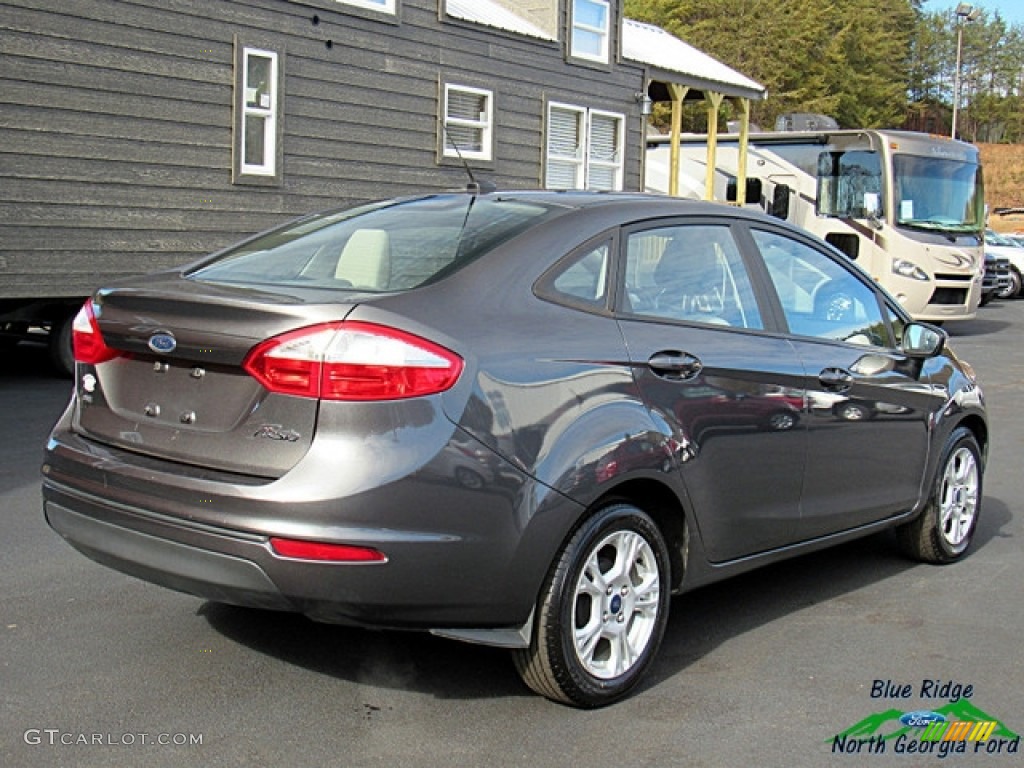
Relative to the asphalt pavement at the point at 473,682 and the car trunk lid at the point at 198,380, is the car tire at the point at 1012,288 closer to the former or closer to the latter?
the asphalt pavement at the point at 473,682

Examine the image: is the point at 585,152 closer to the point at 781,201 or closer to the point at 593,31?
the point at 593,31

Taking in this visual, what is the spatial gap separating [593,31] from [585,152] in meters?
1.83

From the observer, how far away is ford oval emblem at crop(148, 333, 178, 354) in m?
3.77

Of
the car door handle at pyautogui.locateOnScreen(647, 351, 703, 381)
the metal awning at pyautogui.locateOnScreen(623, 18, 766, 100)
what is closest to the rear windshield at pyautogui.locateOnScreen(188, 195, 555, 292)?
the car door handle at pyautogui.locateOnScreen(647, 351, 703, 381)

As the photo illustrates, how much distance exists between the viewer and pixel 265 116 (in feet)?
45.3

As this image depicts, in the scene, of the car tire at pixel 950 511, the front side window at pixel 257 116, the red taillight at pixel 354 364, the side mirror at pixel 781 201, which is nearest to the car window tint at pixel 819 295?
the car tire at pixel 950 511

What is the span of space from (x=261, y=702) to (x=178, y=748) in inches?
15.5

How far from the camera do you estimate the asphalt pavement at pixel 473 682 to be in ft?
12.0

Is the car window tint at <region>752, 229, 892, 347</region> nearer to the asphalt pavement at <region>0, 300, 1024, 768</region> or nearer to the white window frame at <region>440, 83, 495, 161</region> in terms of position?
the asphalt pavement at <region>0, 300, 1024, 768</region>

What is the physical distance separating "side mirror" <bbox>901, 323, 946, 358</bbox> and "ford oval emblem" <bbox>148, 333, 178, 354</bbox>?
339 centimetres

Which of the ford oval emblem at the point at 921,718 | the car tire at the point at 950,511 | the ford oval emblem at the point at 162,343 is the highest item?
the ford oval emblem at the point at 162,343

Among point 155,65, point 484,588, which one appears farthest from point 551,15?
point 484,588

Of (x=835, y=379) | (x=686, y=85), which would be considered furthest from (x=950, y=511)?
(x=686, y=85)

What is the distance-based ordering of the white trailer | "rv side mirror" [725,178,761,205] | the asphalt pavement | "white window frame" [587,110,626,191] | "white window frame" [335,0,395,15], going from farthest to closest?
"rv side mirror" [725,178,761,205]
the white trailer
"white window frame" [587,110,626,191]
"white window frame" [335,0,395,15]
the asphalt pavement
